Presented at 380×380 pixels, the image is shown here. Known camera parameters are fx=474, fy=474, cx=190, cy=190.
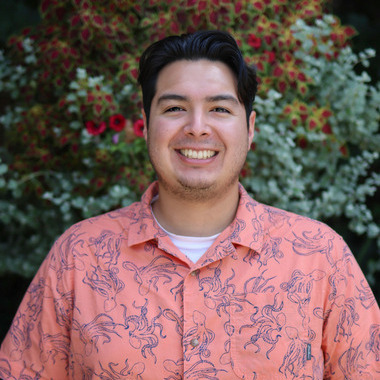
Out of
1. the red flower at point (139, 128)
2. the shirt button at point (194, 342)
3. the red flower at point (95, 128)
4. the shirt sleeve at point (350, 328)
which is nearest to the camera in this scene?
the shirt button at point (194, 342)

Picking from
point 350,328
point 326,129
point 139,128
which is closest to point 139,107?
point 139,128

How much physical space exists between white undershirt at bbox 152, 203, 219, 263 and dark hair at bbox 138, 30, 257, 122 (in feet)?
1.77

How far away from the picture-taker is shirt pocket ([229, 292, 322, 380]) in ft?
5.18

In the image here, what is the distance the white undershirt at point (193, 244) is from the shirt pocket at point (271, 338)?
0.86 ft

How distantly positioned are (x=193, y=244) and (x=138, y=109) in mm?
1046

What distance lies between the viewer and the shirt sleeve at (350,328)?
5.52 feet

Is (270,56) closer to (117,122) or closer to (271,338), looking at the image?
(117,122)

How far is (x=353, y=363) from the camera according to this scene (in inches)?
66.4

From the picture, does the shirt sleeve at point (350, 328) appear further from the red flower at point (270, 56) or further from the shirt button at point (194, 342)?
the red flower at point (270, 56)

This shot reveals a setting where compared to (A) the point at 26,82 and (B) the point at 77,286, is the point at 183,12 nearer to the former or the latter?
(A) the point at 26,82

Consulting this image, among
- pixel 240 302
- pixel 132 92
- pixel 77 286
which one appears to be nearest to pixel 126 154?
pixel 132 92

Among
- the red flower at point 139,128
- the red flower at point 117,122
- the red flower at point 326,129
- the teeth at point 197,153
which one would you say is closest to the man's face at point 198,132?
the teeth at point 197,153

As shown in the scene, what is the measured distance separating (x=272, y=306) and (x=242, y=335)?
14 centimetres

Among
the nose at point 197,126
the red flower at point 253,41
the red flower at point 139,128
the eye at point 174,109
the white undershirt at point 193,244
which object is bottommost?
the white undershirt at point 193,244
